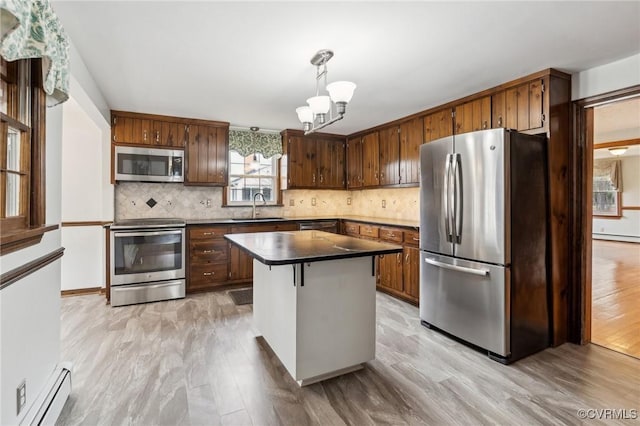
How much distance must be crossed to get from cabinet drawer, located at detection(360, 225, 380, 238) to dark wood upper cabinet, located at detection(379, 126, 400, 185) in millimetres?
721

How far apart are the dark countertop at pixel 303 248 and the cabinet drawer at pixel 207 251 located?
68.7 inches

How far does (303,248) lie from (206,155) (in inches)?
118

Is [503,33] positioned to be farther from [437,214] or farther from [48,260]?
[48,260]

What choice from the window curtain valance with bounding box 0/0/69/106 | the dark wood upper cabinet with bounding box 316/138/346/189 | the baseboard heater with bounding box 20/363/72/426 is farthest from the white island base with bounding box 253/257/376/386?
the dark wood upper cabinet with bounding box 316/138/346/189

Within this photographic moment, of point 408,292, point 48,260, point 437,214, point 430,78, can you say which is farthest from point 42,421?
point 430,78

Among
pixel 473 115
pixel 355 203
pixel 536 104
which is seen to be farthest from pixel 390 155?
pixel 536 104

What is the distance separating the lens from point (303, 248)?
86.4 inches

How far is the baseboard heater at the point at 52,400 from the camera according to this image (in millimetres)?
1550

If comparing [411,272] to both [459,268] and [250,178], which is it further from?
[250,178]

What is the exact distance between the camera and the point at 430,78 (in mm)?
2924

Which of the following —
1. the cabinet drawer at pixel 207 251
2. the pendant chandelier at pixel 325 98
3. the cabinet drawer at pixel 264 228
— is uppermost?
Answer: the pendant chandelier at pixel 325 98

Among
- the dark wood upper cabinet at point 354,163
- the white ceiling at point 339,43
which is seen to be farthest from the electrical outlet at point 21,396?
the dark wood upper cabinet at point 354,163

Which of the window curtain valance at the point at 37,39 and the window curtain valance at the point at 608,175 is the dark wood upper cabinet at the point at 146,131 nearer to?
the window curtain valance at the point at 37,39

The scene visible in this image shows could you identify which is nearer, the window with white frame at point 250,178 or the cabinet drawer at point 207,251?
the cabinet drawer at point 207,251
